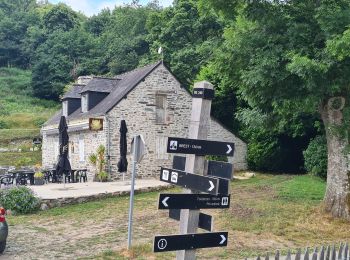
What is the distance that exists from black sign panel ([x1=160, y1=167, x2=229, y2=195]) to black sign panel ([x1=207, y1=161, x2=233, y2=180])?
3.5 inches

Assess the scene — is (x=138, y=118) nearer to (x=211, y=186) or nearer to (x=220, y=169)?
(x=220, y=169)

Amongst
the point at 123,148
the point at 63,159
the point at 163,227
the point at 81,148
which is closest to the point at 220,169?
the point at 163,227

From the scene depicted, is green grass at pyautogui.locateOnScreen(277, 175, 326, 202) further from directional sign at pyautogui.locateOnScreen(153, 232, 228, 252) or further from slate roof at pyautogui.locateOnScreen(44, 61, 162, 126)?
directional sign at pyautogui.locateOnScreen(153, 232, 228, 252)

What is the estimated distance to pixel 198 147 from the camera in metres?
5.18

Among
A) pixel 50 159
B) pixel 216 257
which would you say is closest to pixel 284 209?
pixel 216 257

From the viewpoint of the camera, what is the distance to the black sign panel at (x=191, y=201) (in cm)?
497

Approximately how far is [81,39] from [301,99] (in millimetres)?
53728

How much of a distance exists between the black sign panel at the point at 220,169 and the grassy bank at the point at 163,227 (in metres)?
4.10

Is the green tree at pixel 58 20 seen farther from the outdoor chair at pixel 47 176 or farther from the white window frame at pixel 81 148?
the outdoor chair at pixel 47 176

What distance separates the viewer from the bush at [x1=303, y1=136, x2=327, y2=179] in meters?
21.2

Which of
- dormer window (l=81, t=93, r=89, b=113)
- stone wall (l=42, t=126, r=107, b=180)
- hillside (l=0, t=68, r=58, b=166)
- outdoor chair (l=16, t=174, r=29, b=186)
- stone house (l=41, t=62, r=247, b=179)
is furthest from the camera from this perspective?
hillside (l=0, t=68, r=58, b=166)

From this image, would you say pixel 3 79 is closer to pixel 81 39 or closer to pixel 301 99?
pixel 81 39

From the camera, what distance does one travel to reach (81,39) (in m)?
62.4

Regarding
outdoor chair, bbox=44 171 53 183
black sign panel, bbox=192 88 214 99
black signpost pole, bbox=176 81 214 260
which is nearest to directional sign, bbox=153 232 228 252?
black signpost pole, bbox=176 81 214 260
